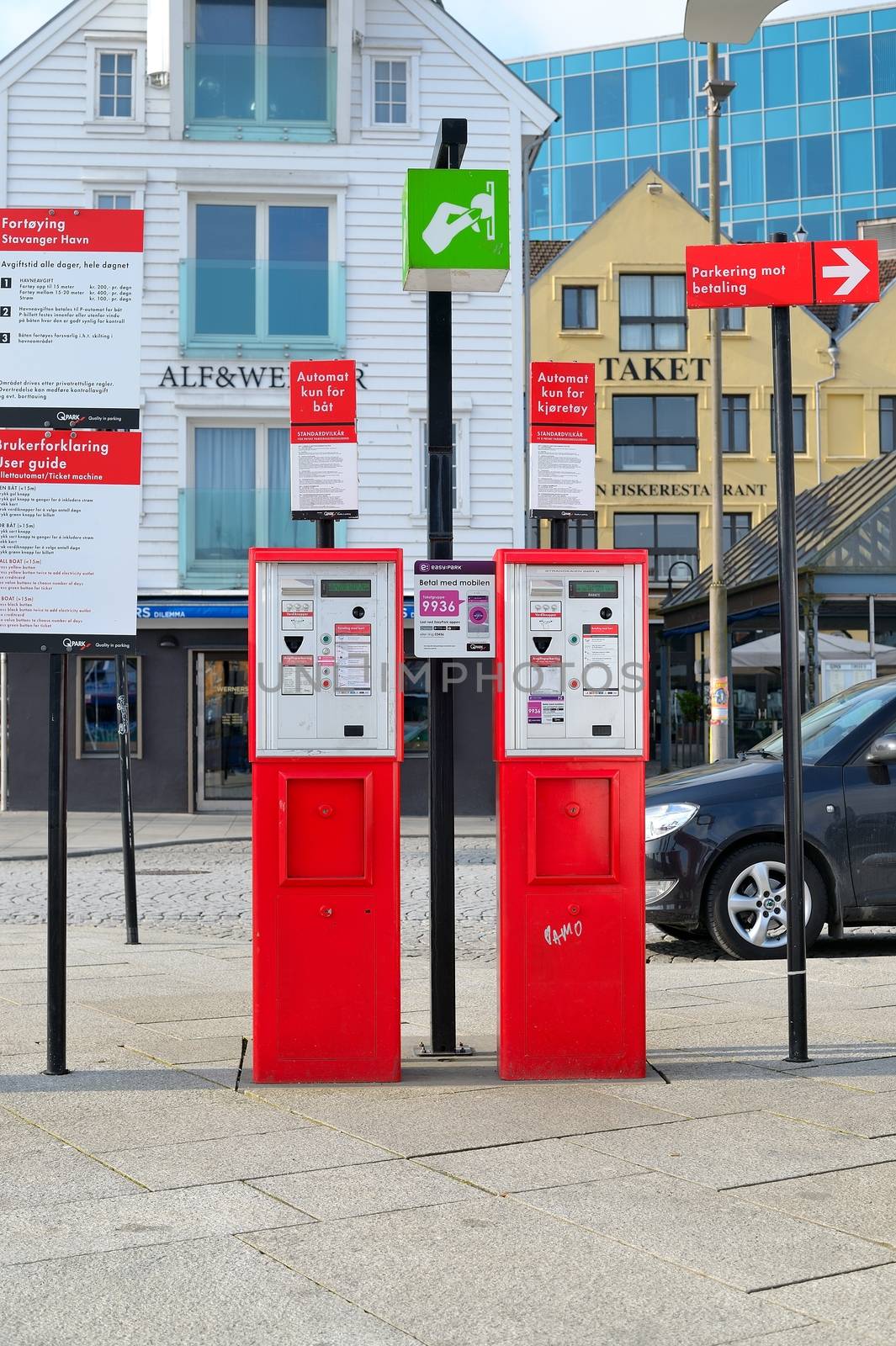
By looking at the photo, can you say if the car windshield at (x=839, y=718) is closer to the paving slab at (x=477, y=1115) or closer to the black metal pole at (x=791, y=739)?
the black metal pole at (x=791, y=739)

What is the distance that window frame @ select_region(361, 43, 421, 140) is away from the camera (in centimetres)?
2462

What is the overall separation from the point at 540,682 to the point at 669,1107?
1.63 meters

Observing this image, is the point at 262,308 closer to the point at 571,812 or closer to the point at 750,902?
the point at 750,902

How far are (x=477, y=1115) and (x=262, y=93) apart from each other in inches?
860

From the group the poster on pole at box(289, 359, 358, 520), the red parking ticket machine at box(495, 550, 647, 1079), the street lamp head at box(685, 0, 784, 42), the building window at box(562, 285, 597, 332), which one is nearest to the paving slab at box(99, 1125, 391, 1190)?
the red parking ticket machine at box(495, 550, 647, 1079)

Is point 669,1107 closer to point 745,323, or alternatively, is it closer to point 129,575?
point 129,575

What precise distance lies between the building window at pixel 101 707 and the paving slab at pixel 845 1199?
65.9 ft

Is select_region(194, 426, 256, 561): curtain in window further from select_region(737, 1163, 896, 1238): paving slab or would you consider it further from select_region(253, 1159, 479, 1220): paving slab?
select_region(737, 1163, 896, 1238): paving slab

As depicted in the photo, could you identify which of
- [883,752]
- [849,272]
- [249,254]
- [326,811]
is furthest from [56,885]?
[249,254]

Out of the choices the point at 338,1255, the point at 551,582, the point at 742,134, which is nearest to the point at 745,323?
the point at 742,134

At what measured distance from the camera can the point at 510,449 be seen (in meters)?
24.6

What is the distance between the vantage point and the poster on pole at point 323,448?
6469mm

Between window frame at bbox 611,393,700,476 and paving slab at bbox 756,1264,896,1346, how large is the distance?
39624mm

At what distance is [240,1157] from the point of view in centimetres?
496
